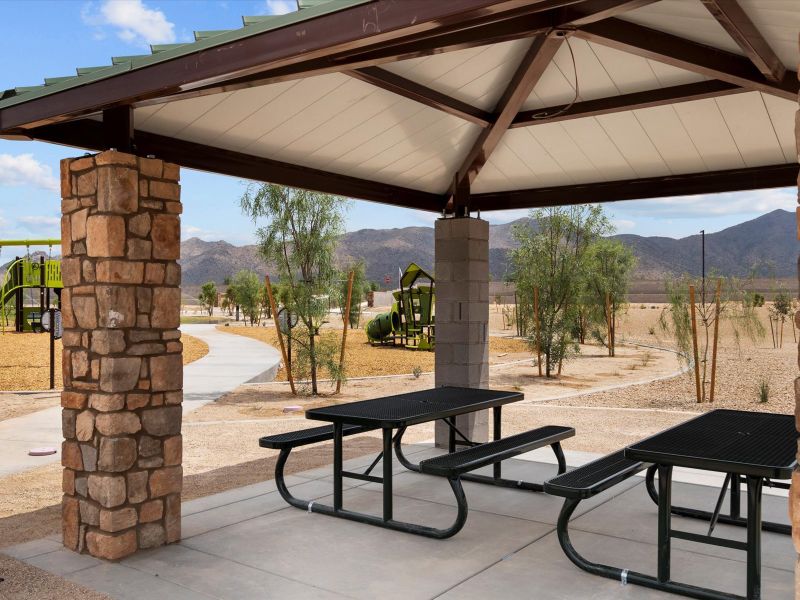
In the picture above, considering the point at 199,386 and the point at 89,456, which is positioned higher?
the point at 89,456

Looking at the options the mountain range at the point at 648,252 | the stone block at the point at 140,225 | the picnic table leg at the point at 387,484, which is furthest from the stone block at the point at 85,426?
the mountain range at the point at 648,252

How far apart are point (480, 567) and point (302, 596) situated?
1065mm

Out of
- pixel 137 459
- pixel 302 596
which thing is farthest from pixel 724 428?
pixel 137 459

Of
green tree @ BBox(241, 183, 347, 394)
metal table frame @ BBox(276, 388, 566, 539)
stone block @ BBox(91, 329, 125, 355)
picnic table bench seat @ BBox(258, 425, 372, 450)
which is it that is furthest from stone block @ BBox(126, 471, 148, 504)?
green tree @ BBox(241, 183, 347, 394)

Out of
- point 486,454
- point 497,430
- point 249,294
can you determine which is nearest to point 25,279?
point 249,294

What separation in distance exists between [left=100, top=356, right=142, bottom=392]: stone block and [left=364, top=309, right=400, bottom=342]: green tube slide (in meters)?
19.3

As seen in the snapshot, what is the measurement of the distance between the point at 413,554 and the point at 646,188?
4.42 meters

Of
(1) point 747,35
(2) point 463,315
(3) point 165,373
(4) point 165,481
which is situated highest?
(1) point 747,35

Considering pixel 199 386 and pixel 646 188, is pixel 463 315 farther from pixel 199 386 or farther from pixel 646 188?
pixel 199 386

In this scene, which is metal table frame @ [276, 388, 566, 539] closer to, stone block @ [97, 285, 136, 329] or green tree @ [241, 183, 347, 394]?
stone block @ [97, 285, 136, 329]

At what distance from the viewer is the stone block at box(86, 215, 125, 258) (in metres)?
4.25

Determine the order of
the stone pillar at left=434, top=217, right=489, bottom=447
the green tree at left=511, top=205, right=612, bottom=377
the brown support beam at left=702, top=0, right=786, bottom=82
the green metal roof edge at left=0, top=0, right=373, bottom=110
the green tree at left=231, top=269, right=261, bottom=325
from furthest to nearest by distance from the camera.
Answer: the green tree at left=231, top=269, right=261, bottom=325
the green tree at left=511, top=205, right=612, bottom=377
the stone pillar at left=434, top=217, right=489, bottom=447
the brown support beam at left=702, top=0, right=786, bottom=82
the green metal roof edge at left=0, top=0, right=373, bottom=110

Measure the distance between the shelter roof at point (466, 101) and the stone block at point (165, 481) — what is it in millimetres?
2001

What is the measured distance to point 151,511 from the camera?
449 cm
